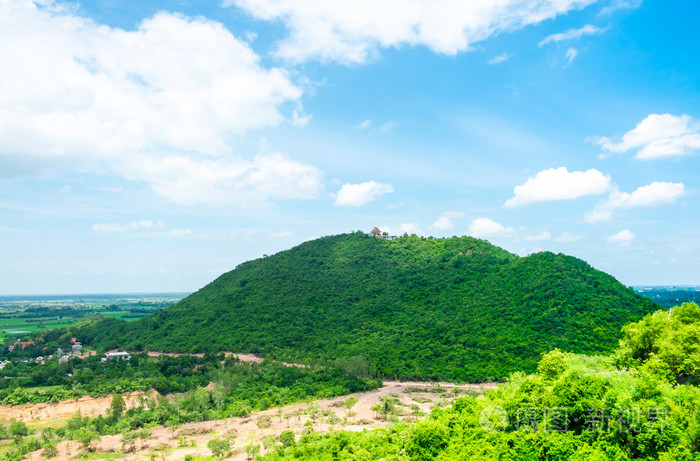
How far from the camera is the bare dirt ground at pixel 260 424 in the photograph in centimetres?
A: 3478

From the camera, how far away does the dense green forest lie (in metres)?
14.7

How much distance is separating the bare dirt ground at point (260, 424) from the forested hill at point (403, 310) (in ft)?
20.3

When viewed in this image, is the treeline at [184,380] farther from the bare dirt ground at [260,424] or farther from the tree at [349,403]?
the tree at [349,403]

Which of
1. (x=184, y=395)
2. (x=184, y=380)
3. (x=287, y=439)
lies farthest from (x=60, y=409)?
(x=287, y=439)

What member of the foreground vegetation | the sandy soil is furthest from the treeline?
the sandy soil

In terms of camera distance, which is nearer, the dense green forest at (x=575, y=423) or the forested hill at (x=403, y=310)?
the dense green forest at (x=575, y=423)

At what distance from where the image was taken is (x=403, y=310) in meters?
69.5

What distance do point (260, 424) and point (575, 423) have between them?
3110cm

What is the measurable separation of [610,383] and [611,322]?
39.1 m

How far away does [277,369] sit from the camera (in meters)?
55.6

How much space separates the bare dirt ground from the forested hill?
6.18m

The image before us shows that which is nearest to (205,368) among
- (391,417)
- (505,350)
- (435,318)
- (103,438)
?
(103,438)

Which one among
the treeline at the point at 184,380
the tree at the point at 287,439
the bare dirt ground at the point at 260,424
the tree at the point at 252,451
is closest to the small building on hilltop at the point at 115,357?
the treeline at the point at 184,380

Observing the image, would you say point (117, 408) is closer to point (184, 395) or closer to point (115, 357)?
point (184, 395)
